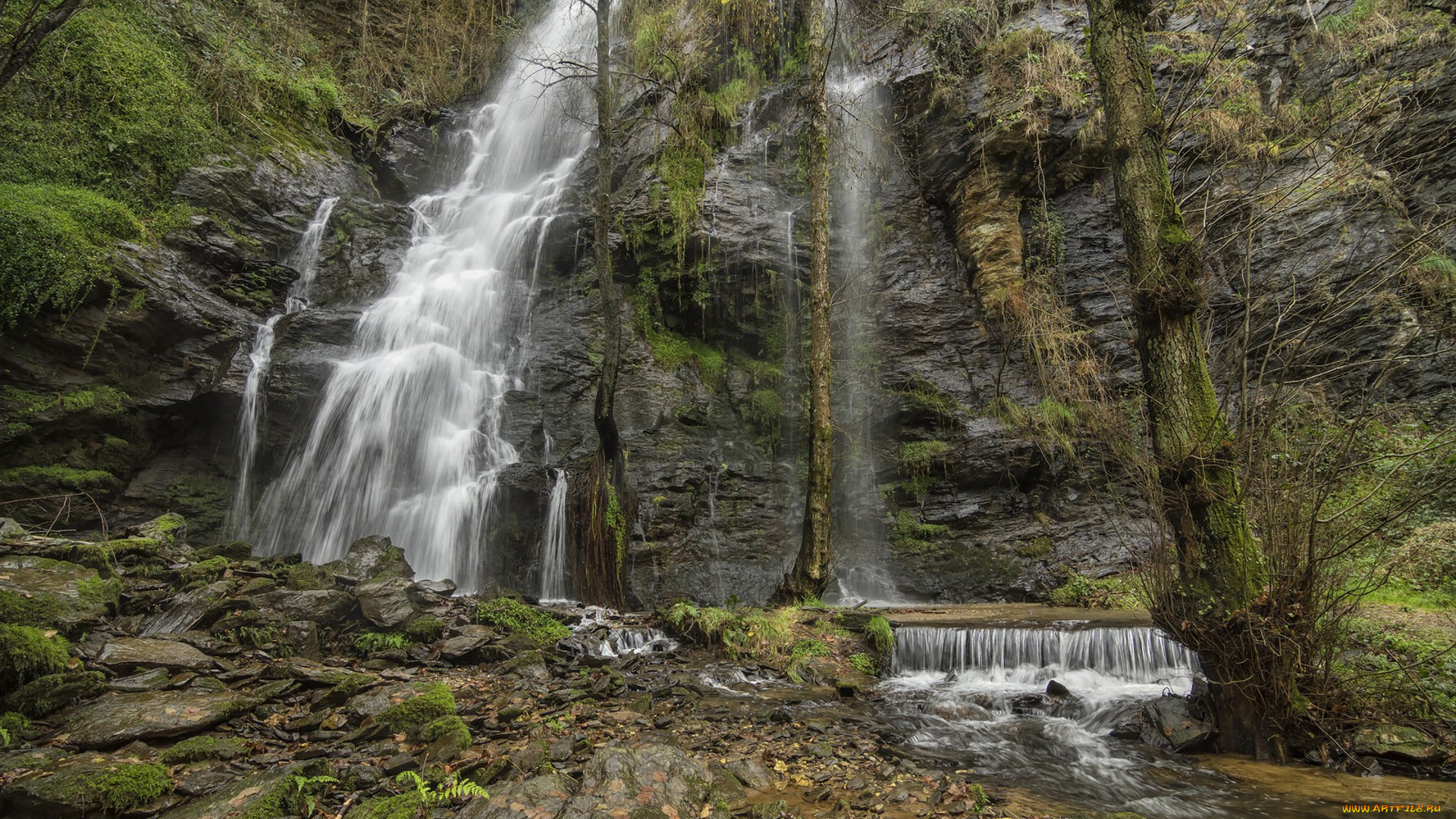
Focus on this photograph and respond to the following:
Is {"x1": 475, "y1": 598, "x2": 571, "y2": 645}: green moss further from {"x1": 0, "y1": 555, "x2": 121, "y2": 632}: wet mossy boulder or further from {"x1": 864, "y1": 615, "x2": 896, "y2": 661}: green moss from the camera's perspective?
{"x1": 864, "y1": 615, "x2": 896, "y2": 661}: green moss

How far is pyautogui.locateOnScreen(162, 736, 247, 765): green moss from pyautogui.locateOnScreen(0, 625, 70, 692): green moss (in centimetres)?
110

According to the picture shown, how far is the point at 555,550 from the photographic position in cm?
984

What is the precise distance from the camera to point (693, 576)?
10102 millimetres

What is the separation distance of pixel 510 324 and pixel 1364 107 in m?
12.1

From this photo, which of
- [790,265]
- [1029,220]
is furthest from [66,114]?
[1029,220]

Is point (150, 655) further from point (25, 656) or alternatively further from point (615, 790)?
point (615, 790)

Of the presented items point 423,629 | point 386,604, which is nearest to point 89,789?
point 423,629

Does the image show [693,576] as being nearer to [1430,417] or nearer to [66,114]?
[1430,417]

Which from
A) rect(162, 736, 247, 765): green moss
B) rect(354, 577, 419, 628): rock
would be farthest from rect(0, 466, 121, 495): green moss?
rect(162, 736, 247, 765): green moss

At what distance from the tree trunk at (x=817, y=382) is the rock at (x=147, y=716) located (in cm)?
583

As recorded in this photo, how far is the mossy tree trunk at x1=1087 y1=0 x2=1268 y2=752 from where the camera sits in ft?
13.4

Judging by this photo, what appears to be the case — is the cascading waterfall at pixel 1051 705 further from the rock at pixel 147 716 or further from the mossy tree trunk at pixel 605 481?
the rock at pixel 147 716

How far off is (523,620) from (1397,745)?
7224 mm

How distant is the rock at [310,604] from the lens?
5691 mm
